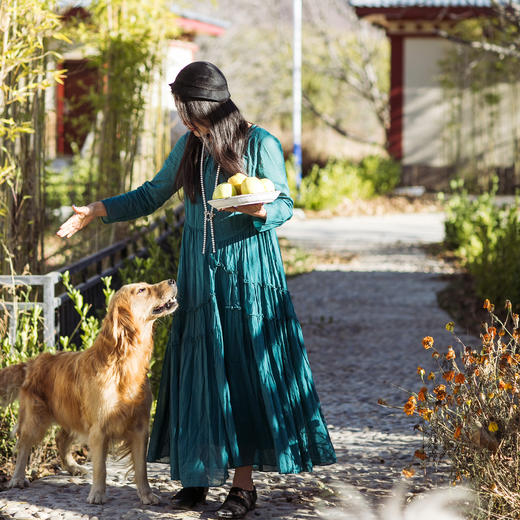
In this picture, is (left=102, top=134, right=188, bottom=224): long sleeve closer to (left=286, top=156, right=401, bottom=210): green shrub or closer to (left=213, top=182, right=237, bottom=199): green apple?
(left=213, top=182, right=237, bottom=199): green apple

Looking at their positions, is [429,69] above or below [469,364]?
above

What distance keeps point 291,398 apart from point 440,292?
5.91 metres

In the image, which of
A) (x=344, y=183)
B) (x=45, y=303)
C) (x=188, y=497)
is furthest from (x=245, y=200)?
(x=344, y=183)

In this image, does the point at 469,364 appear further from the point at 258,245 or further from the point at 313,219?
the point at 313,219

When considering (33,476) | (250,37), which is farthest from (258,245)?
(250,37)

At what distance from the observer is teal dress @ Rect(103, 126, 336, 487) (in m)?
3.61

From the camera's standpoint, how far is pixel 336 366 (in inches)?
266

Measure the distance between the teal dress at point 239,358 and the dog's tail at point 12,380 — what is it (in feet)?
2.43

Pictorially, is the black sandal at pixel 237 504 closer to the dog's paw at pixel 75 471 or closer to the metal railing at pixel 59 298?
the dog's paw at pixel 75 471

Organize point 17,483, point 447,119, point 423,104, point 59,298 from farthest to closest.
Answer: point 423,104 < point 447,119 < point 59,298 < point 17,483

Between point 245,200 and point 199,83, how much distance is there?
0.58 meters

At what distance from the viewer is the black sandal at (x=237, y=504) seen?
11.9ft

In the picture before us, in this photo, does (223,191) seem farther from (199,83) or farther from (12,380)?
(12,380)

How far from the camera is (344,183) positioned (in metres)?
17.8
